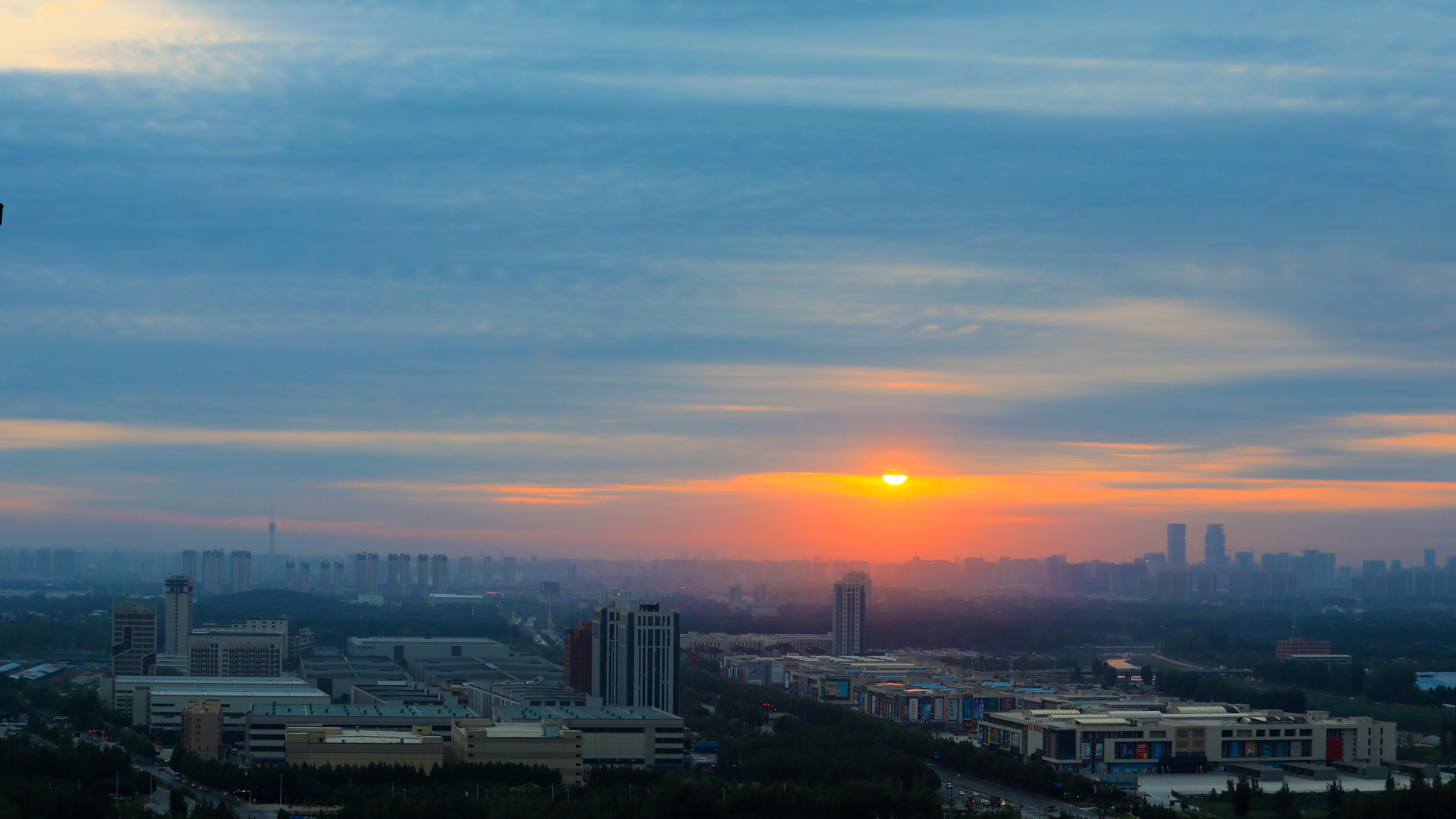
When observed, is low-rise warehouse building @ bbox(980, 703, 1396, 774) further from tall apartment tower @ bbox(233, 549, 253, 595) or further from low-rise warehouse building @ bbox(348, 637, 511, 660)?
tall apartment tower @ bbox(233, 549, 253, 595)

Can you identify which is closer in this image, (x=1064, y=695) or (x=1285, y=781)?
(x=1285, y=781)

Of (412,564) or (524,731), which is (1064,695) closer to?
(524,731)

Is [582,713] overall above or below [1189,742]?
above

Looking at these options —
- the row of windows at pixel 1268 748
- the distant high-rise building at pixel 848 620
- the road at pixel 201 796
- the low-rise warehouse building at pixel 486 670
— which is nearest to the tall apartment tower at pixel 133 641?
the low-rise warehouse building at pixel 486 670

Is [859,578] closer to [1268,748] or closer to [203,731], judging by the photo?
[1268,748]

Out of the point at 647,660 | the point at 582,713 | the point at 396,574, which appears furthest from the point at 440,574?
the point at 582,713

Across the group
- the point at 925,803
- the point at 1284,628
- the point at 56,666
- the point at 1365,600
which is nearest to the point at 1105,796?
the point at 925,803
